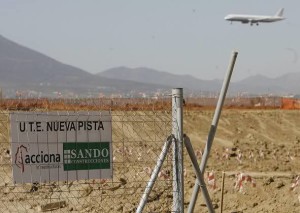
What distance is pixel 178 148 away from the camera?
749cm

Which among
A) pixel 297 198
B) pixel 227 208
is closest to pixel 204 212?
pixel 227 208

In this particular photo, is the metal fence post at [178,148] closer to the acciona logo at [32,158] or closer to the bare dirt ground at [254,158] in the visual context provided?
the acciona logo at [32,158]

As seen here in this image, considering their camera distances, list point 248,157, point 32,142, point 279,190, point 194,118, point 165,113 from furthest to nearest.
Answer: point 194,118
point 248,157
point 279,190
point 165,113
point 32,142

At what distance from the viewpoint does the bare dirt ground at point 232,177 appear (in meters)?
15.6

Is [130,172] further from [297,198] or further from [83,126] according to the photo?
[83,126]

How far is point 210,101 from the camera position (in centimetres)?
5406

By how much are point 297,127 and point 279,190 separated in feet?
82.8

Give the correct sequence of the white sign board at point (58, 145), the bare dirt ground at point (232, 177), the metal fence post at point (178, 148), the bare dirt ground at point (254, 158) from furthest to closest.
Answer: the bare dirt ground at point (254, 158) < the bare dirt ground at point (232, 177) < the metal fence post at point (178, 148) < the white sign board at point (58, 145)

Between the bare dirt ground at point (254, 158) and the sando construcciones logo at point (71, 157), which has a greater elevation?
the sando construcciones logo at point (71, 157)

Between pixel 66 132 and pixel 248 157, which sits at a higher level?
pixel 66 132

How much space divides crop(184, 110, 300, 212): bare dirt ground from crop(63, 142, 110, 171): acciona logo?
8450mm

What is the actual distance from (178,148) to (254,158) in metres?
19.2

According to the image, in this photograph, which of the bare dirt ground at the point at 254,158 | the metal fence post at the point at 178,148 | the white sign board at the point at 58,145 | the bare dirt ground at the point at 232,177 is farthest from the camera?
the bare dirt ground at the point at 254,158

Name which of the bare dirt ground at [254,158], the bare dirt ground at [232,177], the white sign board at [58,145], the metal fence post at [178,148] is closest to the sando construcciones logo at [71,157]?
the white sign board at [58,145]
